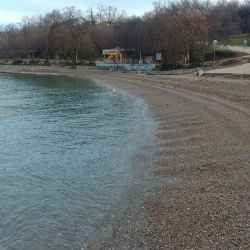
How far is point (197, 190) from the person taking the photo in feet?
50.1

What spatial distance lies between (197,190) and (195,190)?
6 cm

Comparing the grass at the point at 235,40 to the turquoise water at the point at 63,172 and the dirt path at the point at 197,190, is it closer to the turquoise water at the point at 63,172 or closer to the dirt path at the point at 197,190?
the turquoise water at the point at 63,172

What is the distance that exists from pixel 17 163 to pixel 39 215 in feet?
23.2

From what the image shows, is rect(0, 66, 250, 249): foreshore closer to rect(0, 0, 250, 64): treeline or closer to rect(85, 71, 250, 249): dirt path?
rect(85, 71, 250, 249): dirt path

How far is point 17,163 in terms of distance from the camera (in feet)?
67.1

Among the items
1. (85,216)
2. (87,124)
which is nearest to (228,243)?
(85,216)

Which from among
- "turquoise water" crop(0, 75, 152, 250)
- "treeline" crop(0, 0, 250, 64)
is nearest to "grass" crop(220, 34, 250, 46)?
"treeline" crop(0, 0, 250, 64)

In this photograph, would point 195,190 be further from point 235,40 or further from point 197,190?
point 235,40

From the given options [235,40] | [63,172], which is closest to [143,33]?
[235,40]

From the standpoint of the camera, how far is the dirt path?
1142cm

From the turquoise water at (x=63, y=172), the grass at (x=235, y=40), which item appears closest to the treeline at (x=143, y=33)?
the grass at (x=235, y=40)

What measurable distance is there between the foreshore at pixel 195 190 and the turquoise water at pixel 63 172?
1.02 metres

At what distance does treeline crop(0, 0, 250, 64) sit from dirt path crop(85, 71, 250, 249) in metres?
56.4

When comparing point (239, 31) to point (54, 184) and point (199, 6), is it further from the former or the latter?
point (54, 184)
